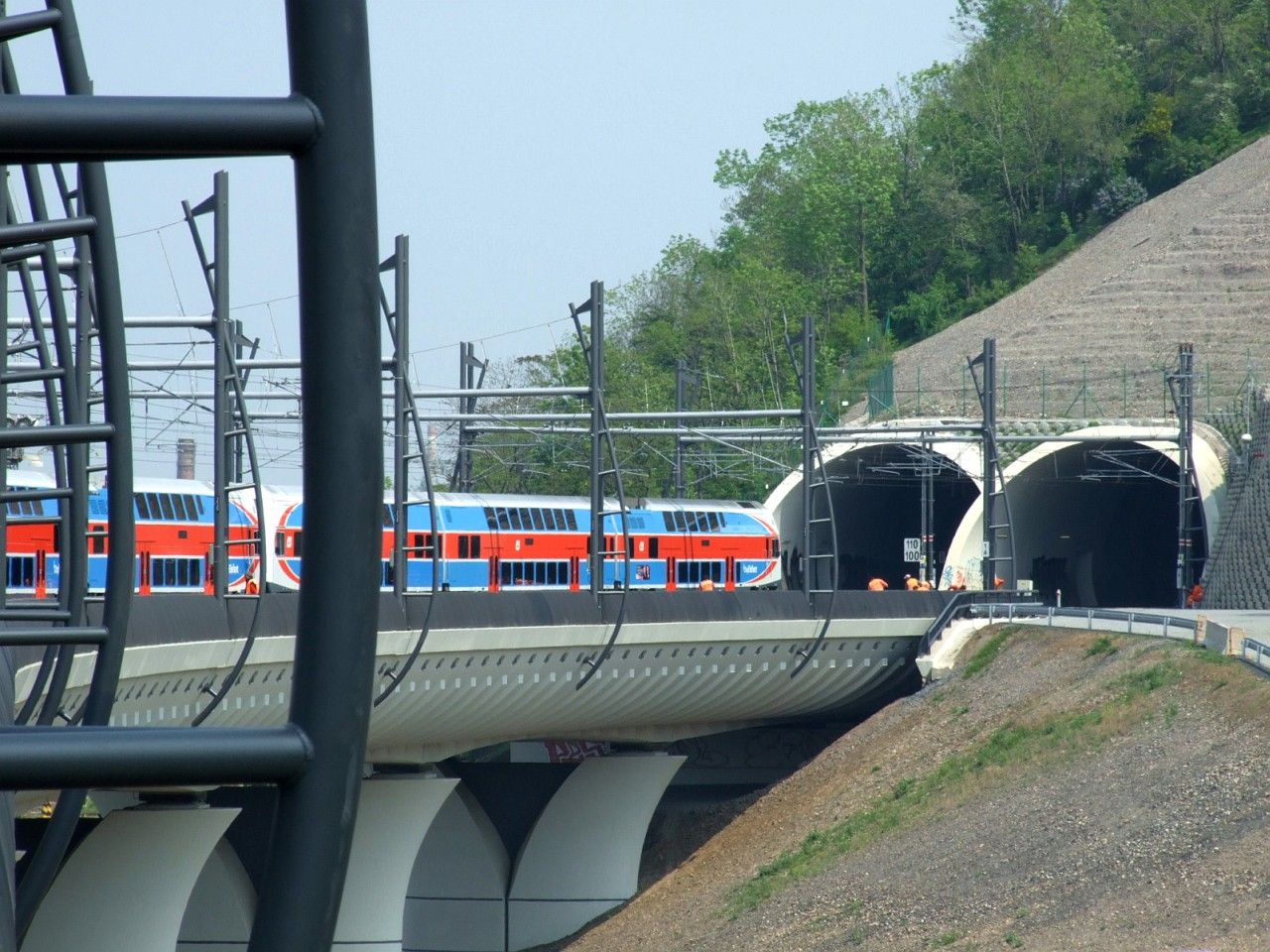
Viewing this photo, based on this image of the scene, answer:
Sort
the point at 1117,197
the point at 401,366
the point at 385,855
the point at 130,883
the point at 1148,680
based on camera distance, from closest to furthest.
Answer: the point at 130,883, the point at 401,366, the point at 1148,680, the point at 385,855, the point at 1117,197

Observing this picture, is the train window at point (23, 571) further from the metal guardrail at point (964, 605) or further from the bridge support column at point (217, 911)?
the metal guardrail at point (964, 605)

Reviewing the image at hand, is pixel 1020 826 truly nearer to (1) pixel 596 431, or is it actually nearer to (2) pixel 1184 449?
(1) pixel 596 431

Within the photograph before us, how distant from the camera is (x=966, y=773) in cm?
3647

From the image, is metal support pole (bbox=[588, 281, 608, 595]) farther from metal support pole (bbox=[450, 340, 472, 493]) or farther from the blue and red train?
metal support pole (bbox=[450, 340, 472, 493])

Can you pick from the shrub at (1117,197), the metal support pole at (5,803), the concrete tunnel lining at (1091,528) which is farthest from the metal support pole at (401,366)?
the shrub at (1117,197)

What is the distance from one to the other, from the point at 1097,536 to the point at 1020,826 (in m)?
46.7

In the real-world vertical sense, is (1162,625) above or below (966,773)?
above

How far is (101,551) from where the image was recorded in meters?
39.2

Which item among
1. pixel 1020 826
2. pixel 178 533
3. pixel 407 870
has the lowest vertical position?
pixel 407 870

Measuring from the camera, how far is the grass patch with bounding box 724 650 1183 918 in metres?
34.9

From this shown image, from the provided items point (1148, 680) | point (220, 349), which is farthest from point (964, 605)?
point (220, 349)

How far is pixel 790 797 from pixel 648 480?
43908 mm

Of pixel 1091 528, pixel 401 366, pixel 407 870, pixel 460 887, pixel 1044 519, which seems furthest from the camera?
pixel 1091 528

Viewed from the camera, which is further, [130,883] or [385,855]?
[385,855]
